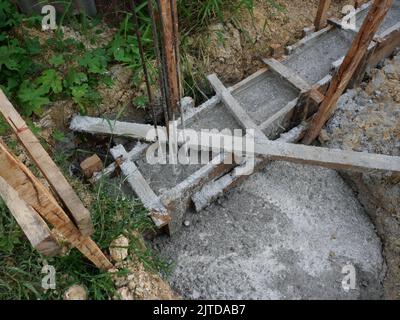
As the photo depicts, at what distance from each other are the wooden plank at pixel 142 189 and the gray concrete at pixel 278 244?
1.51ft

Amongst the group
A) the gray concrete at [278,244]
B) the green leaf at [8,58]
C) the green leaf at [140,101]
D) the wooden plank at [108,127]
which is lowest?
the gray concrete at [278,244]

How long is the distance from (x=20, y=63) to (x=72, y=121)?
0.64 m

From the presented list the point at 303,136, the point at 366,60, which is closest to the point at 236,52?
the point at 303,136

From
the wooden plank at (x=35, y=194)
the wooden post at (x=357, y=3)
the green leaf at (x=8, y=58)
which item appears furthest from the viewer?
the wooden post at (x=357, y=3)

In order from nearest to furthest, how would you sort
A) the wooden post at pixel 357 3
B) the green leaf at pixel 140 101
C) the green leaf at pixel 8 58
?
the green leaf at pixel 8 58 → the green leaf at pixel 140 101 → the wooden post at pixel 357 3

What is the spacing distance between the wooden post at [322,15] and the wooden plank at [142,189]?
2.61m

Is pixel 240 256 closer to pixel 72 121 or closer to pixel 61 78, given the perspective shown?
pixel 72 121

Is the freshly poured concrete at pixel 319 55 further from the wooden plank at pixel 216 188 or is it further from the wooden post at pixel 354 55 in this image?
the wooden plank at pixel 216 188

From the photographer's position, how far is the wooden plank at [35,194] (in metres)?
1.43

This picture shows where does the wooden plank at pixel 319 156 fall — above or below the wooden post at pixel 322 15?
below

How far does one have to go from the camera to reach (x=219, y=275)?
3246 millimetres

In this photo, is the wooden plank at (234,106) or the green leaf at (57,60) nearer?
the green leaf at (57,60)

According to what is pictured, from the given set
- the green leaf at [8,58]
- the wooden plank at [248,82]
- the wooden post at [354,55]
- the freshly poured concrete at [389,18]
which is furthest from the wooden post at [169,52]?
the freshly poured concrete at [389,18]

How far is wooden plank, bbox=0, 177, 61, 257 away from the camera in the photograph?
1852 millimetres
